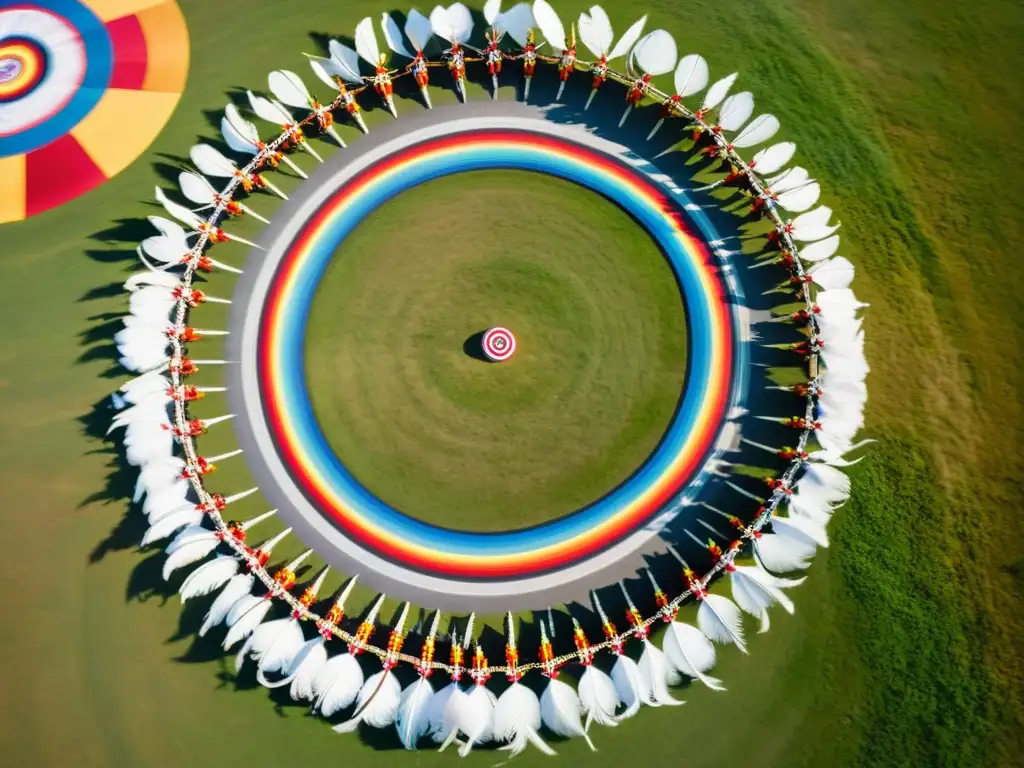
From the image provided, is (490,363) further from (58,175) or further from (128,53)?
(128,53)

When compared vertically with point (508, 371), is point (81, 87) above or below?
above

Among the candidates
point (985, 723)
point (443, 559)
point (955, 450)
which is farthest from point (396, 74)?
point (985, 723)

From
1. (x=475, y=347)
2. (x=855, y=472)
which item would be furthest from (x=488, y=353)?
(x=855, y=472)

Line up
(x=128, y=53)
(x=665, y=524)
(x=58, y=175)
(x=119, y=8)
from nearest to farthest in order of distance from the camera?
(x=665, y=524), (x=58, y=175), (x=128, y=53), (x=119, y=8)

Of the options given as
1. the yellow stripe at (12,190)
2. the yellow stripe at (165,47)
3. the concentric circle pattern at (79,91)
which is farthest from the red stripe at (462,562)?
the yellow stripe at (12,190)

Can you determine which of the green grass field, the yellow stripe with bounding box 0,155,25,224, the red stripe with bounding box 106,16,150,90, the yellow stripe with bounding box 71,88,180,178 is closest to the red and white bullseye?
the green grass field
